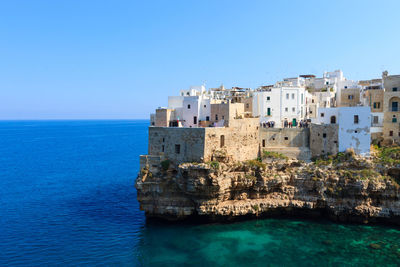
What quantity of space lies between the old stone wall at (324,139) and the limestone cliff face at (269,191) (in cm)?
206

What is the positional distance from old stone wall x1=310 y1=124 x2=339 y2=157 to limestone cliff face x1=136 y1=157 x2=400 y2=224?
6.76ft

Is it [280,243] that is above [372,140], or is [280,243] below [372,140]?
below

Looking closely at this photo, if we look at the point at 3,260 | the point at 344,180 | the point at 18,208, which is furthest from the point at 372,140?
the point at 18,208

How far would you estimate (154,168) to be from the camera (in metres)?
29.1

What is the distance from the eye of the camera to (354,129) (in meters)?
31.8

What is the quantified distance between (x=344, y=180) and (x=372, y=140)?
8.05m

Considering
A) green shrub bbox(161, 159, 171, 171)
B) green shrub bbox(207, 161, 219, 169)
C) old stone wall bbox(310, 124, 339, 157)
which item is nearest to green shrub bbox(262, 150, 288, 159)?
old stone wall bbox(310, 124, 339, 157)

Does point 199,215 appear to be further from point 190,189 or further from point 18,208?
point 18,208

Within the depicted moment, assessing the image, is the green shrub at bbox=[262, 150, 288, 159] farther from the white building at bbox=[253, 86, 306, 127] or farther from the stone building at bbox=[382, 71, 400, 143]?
the stone building at bbox=[382, 71, 400, 143]

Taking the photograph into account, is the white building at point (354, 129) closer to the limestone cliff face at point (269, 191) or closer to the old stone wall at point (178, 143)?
the limestone cliff face at point (269, 191)

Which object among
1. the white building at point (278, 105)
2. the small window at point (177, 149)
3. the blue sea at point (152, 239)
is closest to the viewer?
the blue sea at point (152, 239)

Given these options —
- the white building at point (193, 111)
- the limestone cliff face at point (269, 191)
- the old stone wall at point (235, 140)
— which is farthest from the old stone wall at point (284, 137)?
the white building at point (193, 111)

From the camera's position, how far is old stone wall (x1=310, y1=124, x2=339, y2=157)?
3234 centimetres

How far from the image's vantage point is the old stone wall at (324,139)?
32.3 metres
